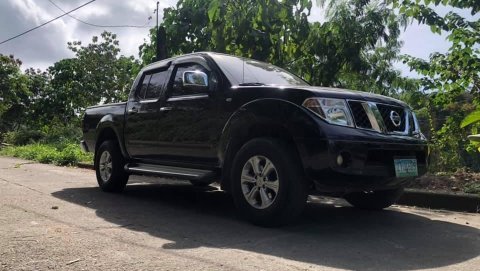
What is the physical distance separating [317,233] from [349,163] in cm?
75

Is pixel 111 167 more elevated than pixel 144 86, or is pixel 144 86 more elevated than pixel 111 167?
pixel 144 86

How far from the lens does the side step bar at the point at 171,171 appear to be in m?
5.36

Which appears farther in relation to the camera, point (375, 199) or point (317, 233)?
point (375, 199)

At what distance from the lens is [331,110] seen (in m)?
4.53

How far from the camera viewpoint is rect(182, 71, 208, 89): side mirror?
536 centimetres

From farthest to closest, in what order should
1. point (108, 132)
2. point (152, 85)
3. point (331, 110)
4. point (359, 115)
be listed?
point (108, 132) < point (152, 85) < point (359, 115) < point (331, 110)

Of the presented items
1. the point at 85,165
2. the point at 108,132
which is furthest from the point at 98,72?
the point at 108,132

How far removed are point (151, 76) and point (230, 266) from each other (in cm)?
385

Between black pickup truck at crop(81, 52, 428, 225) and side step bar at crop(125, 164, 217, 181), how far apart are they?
0.7 inches

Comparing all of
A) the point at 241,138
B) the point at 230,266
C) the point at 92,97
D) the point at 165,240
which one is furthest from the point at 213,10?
the point at 92,97

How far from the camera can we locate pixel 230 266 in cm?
350

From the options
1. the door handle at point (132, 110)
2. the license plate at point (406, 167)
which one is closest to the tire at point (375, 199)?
the license plate at point (406, 167)

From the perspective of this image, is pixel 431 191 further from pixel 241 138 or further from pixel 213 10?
pixel 213 10

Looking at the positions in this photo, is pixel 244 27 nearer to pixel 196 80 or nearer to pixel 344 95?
pixel 196 80
